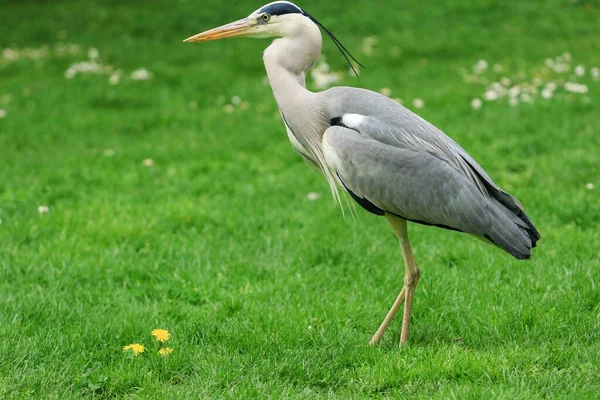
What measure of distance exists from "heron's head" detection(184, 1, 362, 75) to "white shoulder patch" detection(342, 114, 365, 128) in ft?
1.20

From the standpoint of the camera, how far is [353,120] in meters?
4.54

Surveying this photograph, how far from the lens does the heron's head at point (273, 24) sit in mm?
4645

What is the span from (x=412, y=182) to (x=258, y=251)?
2053mm

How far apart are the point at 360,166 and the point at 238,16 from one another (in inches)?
393

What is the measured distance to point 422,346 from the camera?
4.45 meters

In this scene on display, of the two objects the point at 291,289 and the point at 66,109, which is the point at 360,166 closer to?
the point at 291,289

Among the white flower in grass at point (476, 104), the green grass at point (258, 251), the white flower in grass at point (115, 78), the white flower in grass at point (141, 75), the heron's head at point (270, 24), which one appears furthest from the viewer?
the white flower in grass at point (141, 75)

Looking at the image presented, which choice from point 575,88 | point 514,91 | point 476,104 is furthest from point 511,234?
Answer: point 575,88

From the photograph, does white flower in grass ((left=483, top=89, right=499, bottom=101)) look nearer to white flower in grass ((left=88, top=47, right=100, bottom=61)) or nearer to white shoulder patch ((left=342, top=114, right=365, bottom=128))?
white shoulder patch ((left=342, top=114, right=365, bottom=128))

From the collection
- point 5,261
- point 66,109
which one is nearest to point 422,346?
point 5,261

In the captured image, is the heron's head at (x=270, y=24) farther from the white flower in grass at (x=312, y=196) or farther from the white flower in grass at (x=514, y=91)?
the white flower in grass at (x=514, y=91)

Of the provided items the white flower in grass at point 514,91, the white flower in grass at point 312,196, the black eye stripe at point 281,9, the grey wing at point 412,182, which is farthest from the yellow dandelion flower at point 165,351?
the white flower in grass at point 514,91

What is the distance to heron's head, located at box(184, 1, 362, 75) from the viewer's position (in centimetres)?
464

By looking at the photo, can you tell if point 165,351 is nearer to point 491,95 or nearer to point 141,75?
point 491,95
